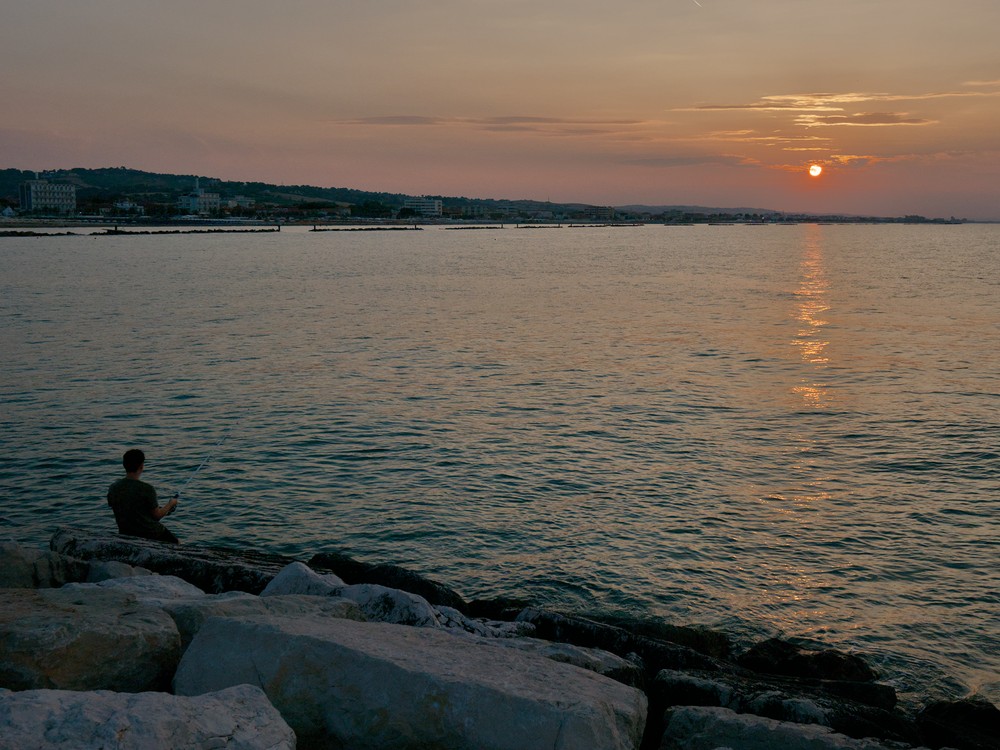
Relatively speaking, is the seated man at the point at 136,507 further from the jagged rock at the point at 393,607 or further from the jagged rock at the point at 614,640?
the jagged rock at the point at 614,640

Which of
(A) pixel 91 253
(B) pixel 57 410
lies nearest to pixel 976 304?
(B) pixel 57 410

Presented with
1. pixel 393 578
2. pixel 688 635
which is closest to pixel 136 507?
pixel 393 578

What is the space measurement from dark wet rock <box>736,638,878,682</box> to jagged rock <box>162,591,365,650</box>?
463cm

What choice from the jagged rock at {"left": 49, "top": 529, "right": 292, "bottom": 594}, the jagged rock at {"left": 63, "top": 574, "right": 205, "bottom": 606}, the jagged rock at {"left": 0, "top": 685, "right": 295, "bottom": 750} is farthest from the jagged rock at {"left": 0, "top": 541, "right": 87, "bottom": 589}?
the jagged rock at {"left": 0, "top": 685, "right": 295, "bottom": 750}

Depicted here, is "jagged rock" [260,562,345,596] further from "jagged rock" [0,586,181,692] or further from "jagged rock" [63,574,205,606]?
"jagged rock" [0,586,181,692]

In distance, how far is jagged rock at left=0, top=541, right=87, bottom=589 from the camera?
29.2 feet

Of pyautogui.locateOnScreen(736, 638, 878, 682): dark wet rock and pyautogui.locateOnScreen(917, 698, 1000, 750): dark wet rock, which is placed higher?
pyautogui.locateOnScreen(917, 698, 1000, 750): dark wet rock

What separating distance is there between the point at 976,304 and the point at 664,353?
31.9 metres

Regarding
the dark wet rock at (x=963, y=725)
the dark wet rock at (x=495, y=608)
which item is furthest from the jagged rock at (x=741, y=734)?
the dark wet rock at (x=495, y=608)

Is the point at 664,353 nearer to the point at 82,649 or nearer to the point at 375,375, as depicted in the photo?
the point at 375,375

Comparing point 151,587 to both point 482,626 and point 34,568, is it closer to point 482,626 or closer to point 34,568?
point 34,568

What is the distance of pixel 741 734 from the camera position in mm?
7020

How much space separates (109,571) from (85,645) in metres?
3.37

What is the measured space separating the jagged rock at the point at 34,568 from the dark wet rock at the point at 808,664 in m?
7.44
